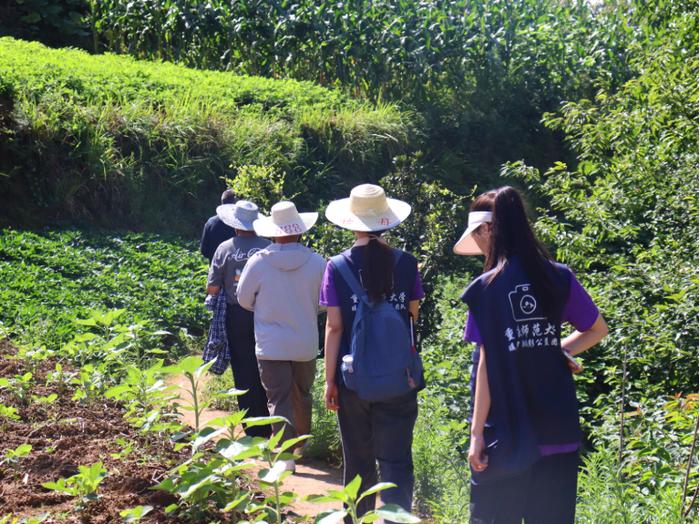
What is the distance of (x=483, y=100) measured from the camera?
1945cm

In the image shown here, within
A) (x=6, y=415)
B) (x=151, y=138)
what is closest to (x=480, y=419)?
(x=6, y=415)

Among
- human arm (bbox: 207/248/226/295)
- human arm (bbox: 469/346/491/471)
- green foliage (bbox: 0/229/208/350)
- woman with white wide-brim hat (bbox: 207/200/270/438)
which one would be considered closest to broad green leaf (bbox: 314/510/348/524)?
human arm (bbox: 469/346/491/471)

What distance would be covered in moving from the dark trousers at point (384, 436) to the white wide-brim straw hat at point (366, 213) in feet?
2.83

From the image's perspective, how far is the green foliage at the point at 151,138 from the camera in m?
13.6

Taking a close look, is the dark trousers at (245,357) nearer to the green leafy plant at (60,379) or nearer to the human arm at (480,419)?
the green leafy plant at (60,379)

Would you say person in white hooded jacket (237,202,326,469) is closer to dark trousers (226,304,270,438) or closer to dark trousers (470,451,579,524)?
dark trousers (226,304,270,438)

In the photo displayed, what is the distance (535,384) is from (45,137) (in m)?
10.9

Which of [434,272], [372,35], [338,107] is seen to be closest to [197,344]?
[434,272]

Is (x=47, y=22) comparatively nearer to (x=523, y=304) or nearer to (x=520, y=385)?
(x=523, y=304)

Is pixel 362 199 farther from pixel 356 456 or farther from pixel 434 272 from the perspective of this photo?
pixel 434 272

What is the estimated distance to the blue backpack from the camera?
4.93 metres

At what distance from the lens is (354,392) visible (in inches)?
201

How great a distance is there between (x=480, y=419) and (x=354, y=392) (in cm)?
111

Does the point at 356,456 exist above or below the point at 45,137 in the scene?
below
